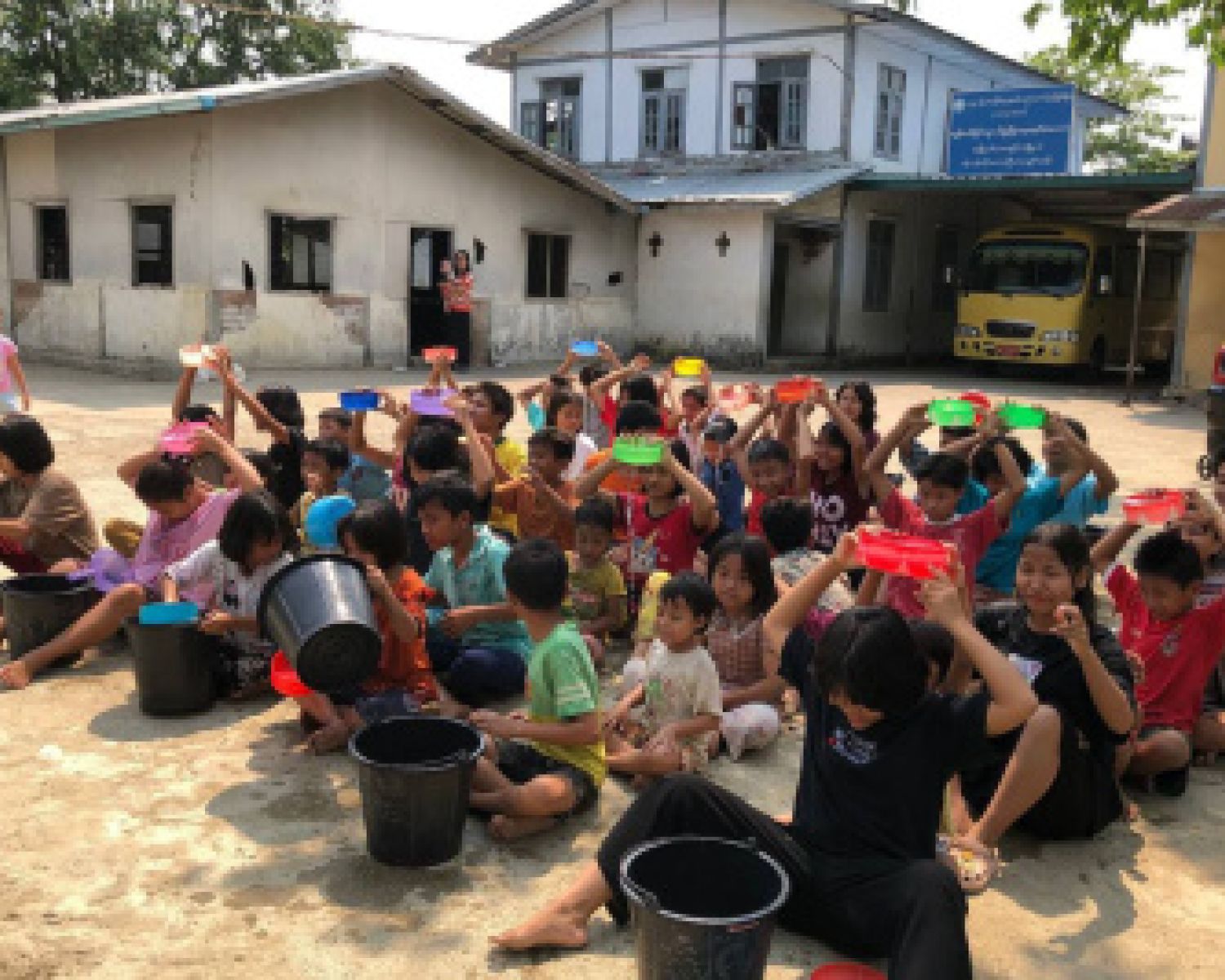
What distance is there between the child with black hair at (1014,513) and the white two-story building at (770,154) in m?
13.7

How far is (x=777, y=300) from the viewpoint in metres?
21.5

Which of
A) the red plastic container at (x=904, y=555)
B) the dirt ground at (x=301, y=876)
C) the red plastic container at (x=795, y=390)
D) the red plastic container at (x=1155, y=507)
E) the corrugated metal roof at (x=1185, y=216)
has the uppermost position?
the corrugated metal roof at (x=1185, y=216)

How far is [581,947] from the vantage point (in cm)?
265

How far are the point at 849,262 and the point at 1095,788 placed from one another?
59.5 ft

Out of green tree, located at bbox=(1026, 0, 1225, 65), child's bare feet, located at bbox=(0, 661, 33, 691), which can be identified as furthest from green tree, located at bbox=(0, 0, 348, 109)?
child's bare feet, located at bbox=(0, 661, 33, 691)

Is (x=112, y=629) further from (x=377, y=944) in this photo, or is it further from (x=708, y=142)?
(x=708, y=142)

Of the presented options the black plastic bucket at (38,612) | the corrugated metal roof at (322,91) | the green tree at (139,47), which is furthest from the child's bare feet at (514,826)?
the green tree at (139,47)

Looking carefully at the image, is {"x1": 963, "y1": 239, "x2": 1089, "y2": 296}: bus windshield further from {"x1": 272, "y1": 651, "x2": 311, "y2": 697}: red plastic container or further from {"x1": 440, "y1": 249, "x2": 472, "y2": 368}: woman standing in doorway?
{"x1": 272, "y1": 651, "x2": 311, "y2": 697}: red plastic container

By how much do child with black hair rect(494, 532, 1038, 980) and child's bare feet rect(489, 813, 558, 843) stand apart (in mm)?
493

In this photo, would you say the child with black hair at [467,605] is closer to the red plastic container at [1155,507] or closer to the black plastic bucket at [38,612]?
the black plastic bucket at [38,612]

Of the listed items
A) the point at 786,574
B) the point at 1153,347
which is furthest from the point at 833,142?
the point at 786,574

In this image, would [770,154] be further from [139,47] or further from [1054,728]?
[1054,728]

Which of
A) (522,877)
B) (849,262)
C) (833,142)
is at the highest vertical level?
(833,142)

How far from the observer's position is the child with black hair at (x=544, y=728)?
3137 millimetres
